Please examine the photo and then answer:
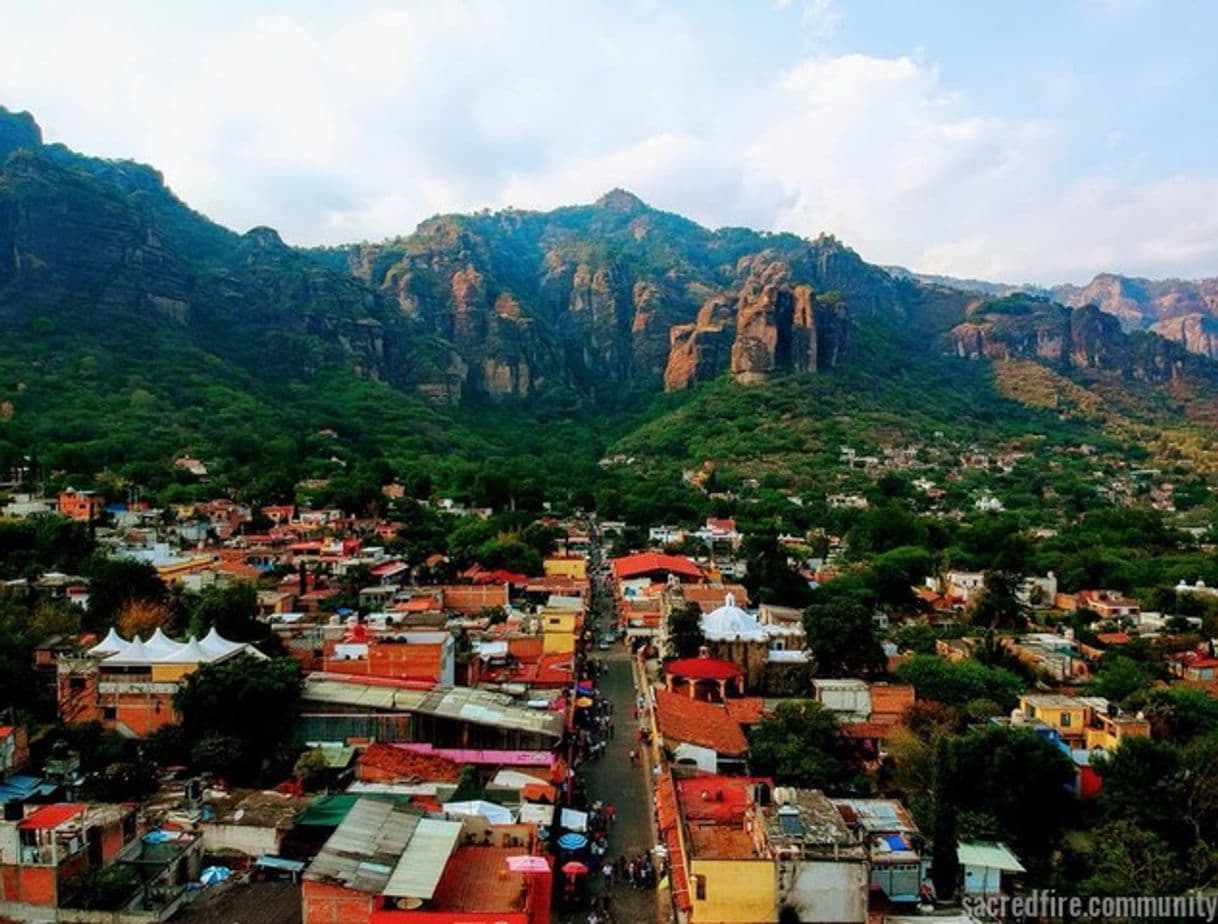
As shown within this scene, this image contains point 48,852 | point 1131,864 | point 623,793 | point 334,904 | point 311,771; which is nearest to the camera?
point 334,904

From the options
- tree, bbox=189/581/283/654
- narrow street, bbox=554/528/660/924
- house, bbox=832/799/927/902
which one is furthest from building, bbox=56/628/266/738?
house, bbox=832/799/927/902

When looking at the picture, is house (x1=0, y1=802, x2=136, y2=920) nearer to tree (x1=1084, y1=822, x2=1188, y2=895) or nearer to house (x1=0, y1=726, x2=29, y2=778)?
house (x1=0, y1=726, x2=29, y2=778)

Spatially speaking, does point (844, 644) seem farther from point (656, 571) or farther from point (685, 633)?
point (656, 571)

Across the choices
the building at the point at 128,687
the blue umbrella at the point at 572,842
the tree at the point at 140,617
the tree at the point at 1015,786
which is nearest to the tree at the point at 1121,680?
the tree at the point at 1015,786

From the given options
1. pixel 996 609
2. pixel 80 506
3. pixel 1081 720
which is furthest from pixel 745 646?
pixel 80 506

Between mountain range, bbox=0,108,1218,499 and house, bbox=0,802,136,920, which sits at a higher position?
mountain range, bbox=0,108,1218,499

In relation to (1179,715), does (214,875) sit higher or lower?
lower

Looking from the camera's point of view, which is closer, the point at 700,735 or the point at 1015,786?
the point at 1015,786
